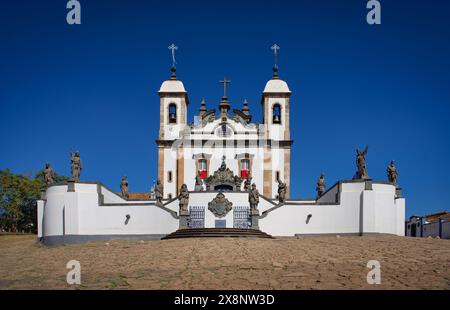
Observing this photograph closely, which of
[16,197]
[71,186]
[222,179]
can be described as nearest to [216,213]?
[71,186]

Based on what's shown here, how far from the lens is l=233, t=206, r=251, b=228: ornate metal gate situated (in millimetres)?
33781

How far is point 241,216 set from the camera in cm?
3403

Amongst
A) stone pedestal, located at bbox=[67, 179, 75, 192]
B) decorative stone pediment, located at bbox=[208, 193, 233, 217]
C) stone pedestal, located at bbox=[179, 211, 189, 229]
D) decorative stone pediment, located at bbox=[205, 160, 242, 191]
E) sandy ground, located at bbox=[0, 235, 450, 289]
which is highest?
decorative stone pediment, located at bbox=[205, 160, 242, 191]

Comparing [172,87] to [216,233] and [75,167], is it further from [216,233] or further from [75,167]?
[216,233]

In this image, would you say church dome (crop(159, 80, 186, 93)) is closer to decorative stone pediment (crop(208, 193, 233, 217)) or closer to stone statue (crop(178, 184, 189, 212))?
decorative stone pediment (crop(208, 193, 233, 217))

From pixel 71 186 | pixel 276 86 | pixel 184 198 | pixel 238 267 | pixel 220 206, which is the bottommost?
pixel 238 267

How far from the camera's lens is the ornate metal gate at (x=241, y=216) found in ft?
111

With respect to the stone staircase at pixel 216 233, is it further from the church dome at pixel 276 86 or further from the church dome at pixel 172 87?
the church dome at pixel 172 87

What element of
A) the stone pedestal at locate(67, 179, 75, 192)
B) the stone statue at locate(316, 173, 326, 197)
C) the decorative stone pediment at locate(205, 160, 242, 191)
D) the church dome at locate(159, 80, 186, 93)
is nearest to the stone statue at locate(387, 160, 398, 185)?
the stone statue at locate(316, 173, 326, 197)

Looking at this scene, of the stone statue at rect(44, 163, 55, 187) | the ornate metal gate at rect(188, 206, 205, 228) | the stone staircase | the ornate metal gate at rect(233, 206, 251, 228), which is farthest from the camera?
the stone statue at rect(44, 163, 55, 187)

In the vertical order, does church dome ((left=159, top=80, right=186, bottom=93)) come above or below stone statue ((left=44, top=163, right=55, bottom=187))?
above

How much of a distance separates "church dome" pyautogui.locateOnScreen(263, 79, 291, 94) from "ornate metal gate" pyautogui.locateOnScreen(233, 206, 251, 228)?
18606 mm

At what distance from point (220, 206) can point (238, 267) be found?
1771 centimetres

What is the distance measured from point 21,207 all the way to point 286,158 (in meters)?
24.0
